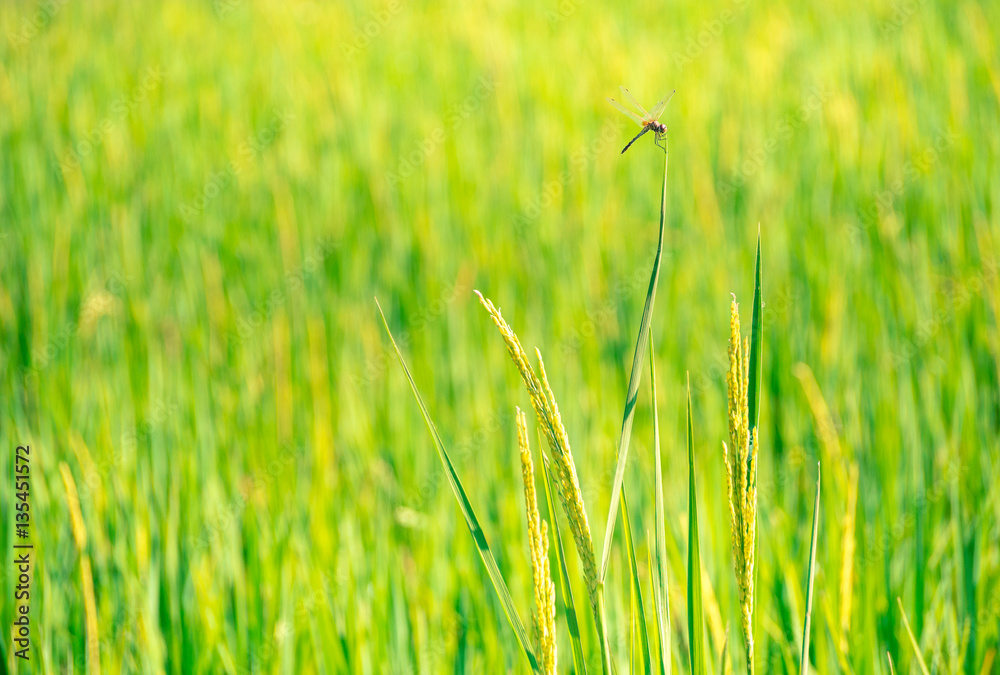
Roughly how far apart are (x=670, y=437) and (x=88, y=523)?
1.46 metres

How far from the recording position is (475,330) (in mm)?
2711

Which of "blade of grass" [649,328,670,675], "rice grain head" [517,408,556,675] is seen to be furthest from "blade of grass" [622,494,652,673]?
"rice grain head" [517,408,556,675]

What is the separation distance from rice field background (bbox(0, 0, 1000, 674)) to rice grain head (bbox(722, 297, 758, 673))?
0.07m

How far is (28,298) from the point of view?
2.92m

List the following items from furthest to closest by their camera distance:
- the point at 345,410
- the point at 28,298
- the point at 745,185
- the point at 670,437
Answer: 1. the point at 745,185
2. the point at 28,298
3. the point at 345,410
4. the point at 670,437

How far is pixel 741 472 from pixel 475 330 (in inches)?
83.7

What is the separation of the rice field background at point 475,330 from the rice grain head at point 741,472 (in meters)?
0.07

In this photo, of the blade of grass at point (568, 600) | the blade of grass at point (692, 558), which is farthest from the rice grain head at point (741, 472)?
the blade of grass at point (568, 600)

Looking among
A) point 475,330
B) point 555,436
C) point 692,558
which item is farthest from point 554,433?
point 475,330

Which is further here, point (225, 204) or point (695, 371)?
point (225, 204)

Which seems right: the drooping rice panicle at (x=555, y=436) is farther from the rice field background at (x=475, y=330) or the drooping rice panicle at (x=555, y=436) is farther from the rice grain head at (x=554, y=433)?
the rice field background at (x=475, y=330)

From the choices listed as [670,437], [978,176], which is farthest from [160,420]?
[978,176]

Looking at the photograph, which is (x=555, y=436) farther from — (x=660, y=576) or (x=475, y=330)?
(x=475, y=330)

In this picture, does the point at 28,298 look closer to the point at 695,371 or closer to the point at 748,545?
the point at 695,371
